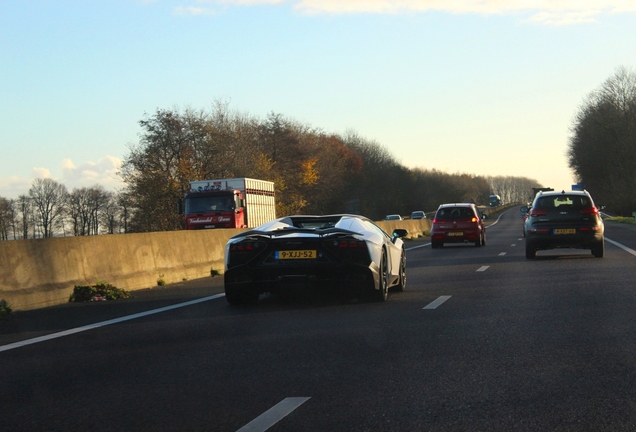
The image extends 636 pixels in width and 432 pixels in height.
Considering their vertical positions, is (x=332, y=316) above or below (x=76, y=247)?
below

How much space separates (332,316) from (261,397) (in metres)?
4.45

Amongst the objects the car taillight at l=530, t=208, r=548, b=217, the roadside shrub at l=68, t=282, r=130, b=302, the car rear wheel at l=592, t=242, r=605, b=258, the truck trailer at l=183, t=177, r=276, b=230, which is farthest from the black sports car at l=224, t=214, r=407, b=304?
the truck trailer at l=183, t=177, r=276, b=230

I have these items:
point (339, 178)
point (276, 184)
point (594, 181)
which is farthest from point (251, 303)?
point (339, 178)

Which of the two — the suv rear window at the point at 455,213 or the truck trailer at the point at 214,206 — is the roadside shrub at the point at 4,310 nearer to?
the suv rear window at the point at 455,213

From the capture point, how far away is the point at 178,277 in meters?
16.7

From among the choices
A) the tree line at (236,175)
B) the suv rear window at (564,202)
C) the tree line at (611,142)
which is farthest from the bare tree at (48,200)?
the suv rear window at (564,202)

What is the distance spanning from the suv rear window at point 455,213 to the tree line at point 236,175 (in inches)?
492

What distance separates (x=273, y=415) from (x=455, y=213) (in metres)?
26.7

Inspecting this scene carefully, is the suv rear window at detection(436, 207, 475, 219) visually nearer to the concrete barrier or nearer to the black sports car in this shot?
the concrete barrier

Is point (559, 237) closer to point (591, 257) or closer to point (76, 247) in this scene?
point (591, 257)

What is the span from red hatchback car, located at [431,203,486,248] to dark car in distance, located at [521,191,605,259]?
909 centimetres

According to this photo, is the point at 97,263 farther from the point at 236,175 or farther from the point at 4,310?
the point at 236,175

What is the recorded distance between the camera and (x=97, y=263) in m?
13.8

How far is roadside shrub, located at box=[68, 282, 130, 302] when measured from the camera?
1297 cm
